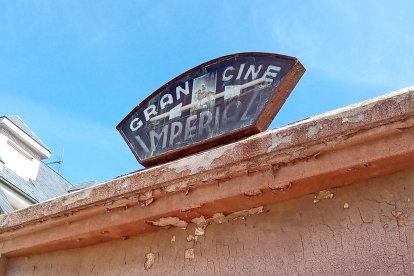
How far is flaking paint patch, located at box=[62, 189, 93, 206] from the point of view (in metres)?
3.73

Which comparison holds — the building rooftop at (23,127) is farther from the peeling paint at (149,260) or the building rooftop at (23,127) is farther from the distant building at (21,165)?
the peeling paint at (149,260)

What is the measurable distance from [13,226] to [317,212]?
2.37m

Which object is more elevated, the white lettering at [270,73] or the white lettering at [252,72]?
the white lettering at [252,72]

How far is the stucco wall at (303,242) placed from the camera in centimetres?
275

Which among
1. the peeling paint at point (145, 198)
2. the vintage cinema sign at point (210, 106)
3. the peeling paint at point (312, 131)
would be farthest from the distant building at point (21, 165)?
the peeling paint at point (312, 131)

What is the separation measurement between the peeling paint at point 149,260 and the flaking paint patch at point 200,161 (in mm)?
640

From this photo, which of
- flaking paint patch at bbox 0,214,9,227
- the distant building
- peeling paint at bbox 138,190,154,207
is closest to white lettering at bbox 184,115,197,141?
peeling paint at bbox 138,190,154,207

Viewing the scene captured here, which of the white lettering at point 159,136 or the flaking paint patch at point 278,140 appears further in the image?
the white lettering at point 159,136

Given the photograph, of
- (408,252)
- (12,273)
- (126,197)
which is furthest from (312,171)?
(12,273)

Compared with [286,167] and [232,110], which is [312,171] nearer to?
[286,167]

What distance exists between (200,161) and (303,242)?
818 mm

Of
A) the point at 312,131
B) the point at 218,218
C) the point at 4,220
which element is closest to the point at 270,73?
the point at 312,131

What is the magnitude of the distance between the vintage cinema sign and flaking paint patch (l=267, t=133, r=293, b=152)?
0.73 meters

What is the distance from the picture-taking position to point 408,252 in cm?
266
